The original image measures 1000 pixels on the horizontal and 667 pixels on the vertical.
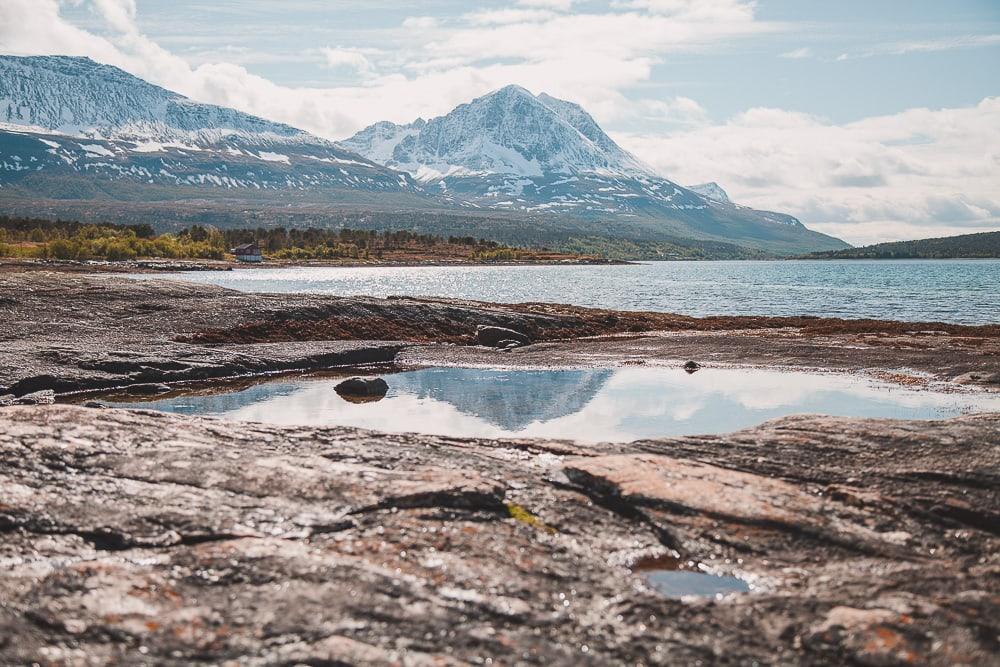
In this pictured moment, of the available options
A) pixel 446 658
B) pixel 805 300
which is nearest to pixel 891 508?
pixel 446 658

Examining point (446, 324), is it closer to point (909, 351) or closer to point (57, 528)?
point (909, 351)

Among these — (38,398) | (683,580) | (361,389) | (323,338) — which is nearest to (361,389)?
(361,389)

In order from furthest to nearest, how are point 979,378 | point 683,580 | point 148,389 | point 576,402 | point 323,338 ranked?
point 323,338 < point 979,378 < point 148,389 < point 576,402 < point 683,580

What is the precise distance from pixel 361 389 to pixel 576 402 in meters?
8.25

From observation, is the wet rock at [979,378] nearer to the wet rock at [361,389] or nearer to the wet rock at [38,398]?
the wet rock at [361,389]

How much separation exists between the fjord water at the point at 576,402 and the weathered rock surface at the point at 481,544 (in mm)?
7557

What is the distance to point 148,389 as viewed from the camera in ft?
105

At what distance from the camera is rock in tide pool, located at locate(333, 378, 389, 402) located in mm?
30995

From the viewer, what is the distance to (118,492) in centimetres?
1262

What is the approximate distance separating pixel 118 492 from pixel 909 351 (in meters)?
43.7

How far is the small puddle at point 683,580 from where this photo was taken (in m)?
10.7

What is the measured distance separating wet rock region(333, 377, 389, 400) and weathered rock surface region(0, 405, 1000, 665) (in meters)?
14.7

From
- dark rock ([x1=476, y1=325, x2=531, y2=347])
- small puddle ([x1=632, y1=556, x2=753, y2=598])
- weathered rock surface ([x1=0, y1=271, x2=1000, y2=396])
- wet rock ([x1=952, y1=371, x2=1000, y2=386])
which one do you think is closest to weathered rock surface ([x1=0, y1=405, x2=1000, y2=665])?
small puddle ([x1=632, y1=556, x2=753, y2=598])

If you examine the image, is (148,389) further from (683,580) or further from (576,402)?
(683,580)
